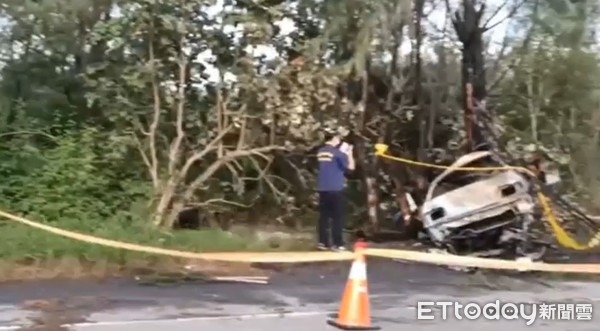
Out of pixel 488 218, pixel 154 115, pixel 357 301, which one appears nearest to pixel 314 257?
pixel 357 301

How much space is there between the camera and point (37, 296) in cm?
950

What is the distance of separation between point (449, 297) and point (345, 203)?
17.7 ft

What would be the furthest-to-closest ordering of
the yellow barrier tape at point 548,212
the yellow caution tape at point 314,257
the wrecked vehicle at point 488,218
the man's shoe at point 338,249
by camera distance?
the yellow barrier tape at point 548,212
the man's shoe at point 338,249
the wrecked vehicle at point 488,218
the yellow caution tape at point 314,257

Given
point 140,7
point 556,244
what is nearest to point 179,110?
point 140,7

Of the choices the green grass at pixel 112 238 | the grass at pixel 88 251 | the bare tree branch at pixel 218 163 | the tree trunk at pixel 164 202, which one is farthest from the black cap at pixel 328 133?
the tree trunk at pixel 164 202

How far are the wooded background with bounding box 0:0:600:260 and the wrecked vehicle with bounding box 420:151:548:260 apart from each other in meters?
2.21

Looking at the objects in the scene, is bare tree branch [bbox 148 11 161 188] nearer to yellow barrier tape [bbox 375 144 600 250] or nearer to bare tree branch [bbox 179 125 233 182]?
bare tree branch [bbox 179 125 233 182]

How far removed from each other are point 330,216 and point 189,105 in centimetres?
269

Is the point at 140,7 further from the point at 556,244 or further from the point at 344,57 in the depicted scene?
the point at 556,244

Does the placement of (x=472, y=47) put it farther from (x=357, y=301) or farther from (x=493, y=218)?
(x=357, y=301)

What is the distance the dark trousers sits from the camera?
12.7 meters

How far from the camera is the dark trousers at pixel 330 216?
1270 centimetres

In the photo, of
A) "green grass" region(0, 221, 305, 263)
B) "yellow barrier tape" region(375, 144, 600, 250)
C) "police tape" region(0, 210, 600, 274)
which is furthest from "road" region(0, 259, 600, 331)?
"yellow barrier tape" region(375, 144, 600, 250)

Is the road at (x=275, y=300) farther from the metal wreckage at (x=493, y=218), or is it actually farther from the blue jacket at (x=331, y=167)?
the blue jacket at (x=331, y=167)
